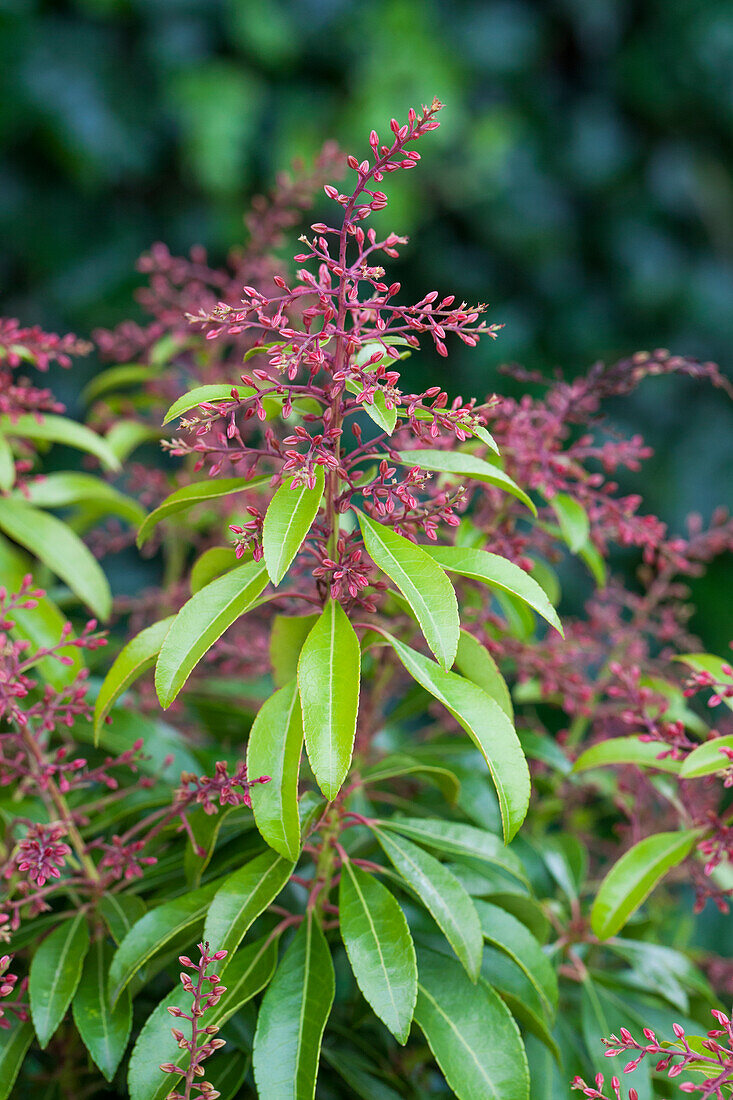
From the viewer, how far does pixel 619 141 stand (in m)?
2.89

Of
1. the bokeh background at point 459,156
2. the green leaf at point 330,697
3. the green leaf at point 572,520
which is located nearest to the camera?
the green leaf at point 330,697

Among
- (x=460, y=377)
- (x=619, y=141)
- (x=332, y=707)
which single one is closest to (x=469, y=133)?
(x=619, y=141)

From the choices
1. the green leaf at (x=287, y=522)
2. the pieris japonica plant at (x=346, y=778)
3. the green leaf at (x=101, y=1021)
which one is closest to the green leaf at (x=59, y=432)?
the pieris japonica plant at (x=346, y=778)

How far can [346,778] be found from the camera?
82cm

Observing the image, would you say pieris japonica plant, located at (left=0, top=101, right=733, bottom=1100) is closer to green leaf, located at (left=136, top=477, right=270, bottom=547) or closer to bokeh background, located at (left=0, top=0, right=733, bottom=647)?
green leaf, located at (left=136, top=477, right=270, bottom=547)

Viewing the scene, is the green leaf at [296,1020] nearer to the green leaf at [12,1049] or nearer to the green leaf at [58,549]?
the green leaf at [12,1049]

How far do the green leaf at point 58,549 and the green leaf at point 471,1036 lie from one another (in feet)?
1.43

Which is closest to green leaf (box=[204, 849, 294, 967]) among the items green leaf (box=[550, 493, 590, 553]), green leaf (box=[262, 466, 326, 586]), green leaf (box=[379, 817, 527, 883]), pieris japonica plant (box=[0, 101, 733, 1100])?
pieris japonica plant (box=[0, 101, 733, 1100])

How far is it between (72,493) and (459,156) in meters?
2.13

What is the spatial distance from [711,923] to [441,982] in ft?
6.08

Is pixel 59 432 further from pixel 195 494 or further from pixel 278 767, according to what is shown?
pixel 278 767

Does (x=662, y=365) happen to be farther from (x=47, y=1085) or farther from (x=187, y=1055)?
(x=47, y=1085)

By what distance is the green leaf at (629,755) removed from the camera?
2.56 feet

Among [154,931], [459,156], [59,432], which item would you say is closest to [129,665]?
[154,931]
